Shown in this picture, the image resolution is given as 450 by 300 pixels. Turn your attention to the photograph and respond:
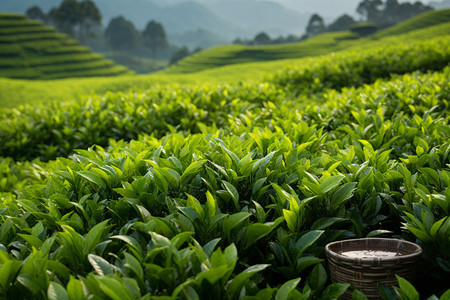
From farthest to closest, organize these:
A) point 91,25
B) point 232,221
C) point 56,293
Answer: point 91,25 → point 232,221 → point 56,293

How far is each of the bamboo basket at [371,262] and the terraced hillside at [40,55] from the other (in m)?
35.2

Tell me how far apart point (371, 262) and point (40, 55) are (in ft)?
133

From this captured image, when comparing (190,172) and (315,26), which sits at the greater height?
(315,26)

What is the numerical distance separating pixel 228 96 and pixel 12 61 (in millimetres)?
36339

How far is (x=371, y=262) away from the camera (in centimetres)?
156

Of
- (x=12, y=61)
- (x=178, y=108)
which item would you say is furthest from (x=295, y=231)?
(x=12, y=61)

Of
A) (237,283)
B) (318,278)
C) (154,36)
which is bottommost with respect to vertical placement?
(318,278)

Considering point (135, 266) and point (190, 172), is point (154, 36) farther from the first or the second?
point (135, 266)

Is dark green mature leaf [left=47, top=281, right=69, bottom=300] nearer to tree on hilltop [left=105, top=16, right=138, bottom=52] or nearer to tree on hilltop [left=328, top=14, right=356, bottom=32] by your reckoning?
tree on hilltop [left=328, top=14, right=356, bottom=32]

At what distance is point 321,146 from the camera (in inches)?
127

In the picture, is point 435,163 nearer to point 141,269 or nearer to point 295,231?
point 295,231

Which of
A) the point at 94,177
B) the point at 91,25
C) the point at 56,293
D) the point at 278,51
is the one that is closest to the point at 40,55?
the point at 278,51

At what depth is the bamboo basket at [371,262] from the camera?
5.16 ft

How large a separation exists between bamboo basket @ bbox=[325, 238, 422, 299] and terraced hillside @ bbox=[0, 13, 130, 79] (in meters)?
35.2
